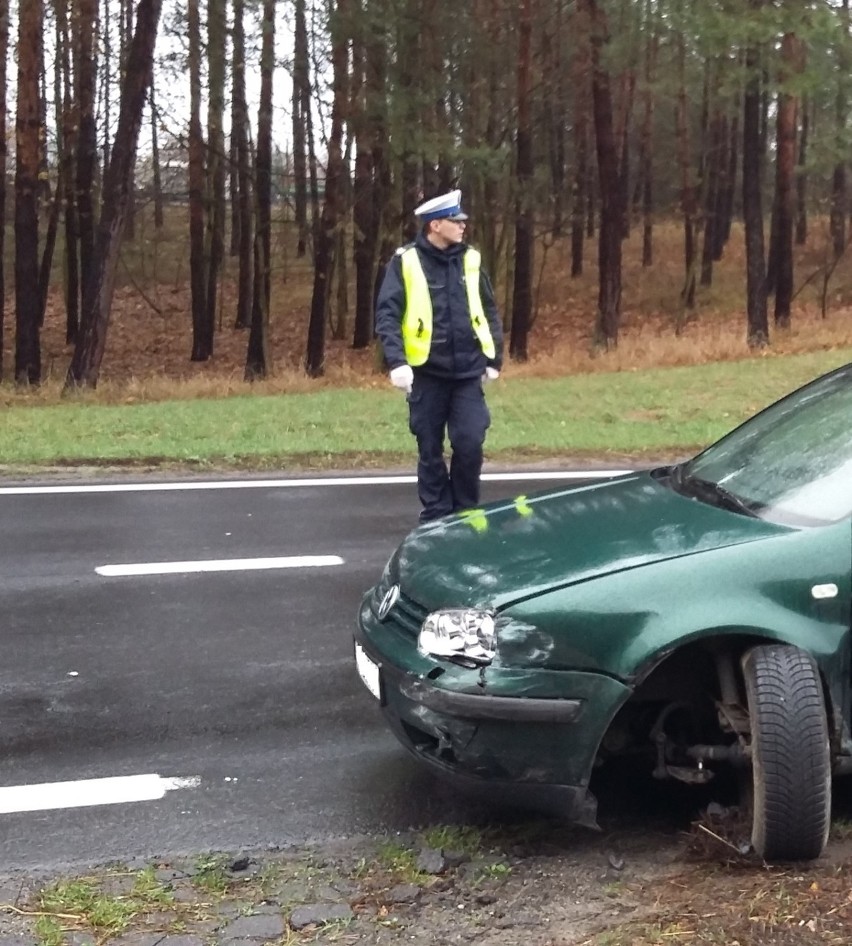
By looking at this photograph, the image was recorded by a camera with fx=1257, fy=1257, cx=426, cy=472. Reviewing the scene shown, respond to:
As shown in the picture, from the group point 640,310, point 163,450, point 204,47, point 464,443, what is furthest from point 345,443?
point 640,310

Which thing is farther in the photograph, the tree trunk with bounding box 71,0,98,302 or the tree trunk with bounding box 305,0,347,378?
the tree trunk with bounding box 71,0,98,302

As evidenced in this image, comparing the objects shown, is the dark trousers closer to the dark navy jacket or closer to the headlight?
the dark navy jacket

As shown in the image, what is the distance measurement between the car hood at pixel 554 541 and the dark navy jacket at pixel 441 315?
7.43 feet

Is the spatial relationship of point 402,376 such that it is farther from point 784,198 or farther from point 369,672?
point 784,198

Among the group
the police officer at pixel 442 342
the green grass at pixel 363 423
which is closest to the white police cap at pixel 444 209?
the police officer at pixel 442 342

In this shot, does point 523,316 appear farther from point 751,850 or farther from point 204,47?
point 751,850

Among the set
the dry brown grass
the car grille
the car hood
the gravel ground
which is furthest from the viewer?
the dry brown grass

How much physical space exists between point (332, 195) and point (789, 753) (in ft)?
77.9

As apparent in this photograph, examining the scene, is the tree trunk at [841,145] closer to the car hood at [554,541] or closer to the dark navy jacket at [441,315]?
the dark navy jacket at [441,315]

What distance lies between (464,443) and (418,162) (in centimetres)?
1626

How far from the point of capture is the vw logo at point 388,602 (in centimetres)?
425

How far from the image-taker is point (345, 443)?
11656mm

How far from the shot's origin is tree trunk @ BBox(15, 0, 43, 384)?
21.0 meters

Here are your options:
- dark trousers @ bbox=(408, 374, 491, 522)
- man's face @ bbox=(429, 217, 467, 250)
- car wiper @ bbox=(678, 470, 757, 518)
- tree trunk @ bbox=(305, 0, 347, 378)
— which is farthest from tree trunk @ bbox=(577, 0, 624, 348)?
car wiper @ bbox=(678, 470, 757, 518)
